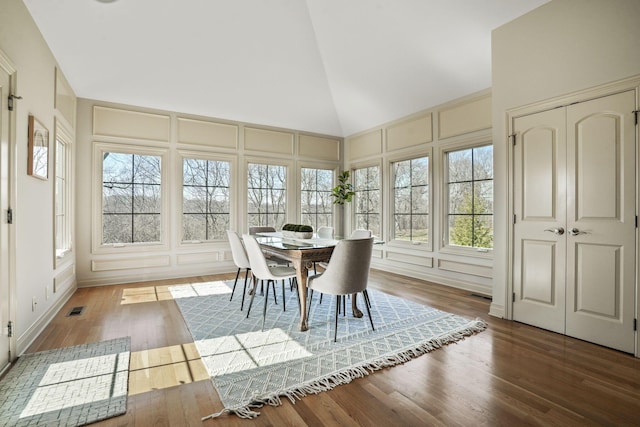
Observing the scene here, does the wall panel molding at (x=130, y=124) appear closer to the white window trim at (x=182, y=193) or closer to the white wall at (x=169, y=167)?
the white wall at (x=169, y=167)

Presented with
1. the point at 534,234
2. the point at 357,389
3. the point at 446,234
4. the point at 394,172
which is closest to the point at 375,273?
the point at 446,234

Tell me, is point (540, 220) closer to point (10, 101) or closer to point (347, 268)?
point (347, 268)

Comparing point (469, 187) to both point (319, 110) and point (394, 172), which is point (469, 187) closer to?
point (394, 172)

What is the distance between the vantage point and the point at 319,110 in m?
6.20

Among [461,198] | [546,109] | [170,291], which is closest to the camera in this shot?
[546,109]

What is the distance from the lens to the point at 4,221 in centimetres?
223

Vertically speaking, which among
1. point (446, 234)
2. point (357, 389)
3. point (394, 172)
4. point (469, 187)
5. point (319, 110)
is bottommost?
point (357, 389)

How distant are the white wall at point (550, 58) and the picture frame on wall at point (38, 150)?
4478mm

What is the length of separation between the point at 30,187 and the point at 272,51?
3544mm

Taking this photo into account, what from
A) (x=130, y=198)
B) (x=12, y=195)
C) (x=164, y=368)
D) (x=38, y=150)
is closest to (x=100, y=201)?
(x=130, y=198)

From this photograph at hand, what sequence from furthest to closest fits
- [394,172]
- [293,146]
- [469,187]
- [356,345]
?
[293,146] < [394,172] < [469,187] < [356,345]

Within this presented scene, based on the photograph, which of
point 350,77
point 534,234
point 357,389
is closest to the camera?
point 357,389

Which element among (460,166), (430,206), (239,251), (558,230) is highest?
(460,166)

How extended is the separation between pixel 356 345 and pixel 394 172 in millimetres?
3849
